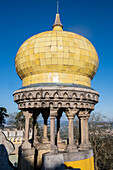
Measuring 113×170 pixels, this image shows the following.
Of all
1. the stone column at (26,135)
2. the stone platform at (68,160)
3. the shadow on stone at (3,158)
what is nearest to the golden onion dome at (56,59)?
the stone column at (26,135)

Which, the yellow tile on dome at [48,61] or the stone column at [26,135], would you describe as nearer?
the yellow tile on dome at [48,61]

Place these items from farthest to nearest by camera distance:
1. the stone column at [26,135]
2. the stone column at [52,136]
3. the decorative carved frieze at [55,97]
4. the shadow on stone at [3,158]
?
the stone column at [26,135] → the decorative carved frieze at [55,97] → the stone column at [52,136] → the shadow on stone at [3,158]

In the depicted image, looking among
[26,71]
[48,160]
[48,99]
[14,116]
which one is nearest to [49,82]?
[48,99]

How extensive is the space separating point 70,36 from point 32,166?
28.9 ft

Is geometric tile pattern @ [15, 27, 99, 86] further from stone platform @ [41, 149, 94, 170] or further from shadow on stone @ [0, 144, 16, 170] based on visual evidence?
shadow on stone @ [0, 144, 16, 170]

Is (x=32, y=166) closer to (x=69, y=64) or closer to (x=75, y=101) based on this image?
(x=75, y=101)

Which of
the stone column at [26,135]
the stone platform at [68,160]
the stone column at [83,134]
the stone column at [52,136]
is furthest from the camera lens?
the stone column at [83,134]

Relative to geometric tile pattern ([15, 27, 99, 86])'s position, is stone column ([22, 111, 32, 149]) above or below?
below

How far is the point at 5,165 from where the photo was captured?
6746mm

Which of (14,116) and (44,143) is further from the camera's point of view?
(14,116)

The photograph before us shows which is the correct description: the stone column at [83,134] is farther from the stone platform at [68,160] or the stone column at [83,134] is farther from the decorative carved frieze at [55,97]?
the decorative carved frieze at [55,97]

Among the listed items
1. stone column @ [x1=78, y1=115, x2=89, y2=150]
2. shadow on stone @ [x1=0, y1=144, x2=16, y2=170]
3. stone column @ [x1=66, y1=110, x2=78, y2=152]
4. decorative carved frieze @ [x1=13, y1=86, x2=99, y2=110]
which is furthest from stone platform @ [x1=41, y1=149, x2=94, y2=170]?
decorative carved frieze @ [x1=13, y1=86, x2=99, y2=110]

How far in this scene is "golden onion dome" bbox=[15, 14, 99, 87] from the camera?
1049 centimetres

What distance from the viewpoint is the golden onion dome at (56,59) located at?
34.4 ft
